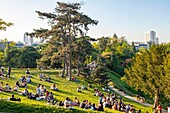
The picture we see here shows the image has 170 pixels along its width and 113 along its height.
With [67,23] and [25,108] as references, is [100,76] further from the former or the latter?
[25,108]

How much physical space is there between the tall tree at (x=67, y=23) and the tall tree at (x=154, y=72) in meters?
10.3

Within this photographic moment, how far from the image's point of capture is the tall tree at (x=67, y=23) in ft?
139

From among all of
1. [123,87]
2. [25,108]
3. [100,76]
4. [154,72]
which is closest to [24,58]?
[123,87]

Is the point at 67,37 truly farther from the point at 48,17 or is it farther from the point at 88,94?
the point at 88,94

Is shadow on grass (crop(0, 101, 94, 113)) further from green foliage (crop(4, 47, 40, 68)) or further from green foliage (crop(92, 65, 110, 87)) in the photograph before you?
green foliage (crop(4, 47, 40, 68))

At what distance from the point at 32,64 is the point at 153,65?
34.6 metres

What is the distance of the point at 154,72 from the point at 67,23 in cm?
1567

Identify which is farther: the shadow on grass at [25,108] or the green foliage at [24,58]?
the green foliage at [24,58]

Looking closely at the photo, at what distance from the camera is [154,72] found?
41.0m

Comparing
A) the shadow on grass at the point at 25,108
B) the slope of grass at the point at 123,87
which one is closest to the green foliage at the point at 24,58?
the slope of grass at the point at 123,87

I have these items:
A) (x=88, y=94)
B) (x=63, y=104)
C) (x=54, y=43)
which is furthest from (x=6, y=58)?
(x=63, y=104)

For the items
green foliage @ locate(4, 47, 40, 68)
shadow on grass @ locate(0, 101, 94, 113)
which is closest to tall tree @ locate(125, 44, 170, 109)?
shadow on grass @ locate(0, 101, 94, 113)

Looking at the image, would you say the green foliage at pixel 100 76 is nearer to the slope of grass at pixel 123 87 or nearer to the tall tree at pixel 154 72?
the tall tree at pixel 154 72

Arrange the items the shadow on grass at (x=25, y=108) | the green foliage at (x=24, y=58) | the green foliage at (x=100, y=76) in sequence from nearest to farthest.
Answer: the shadow on grass at (x=25, y=108), the green foliage at (x=100, y=76), the green foliage at (x=24, y=58)
